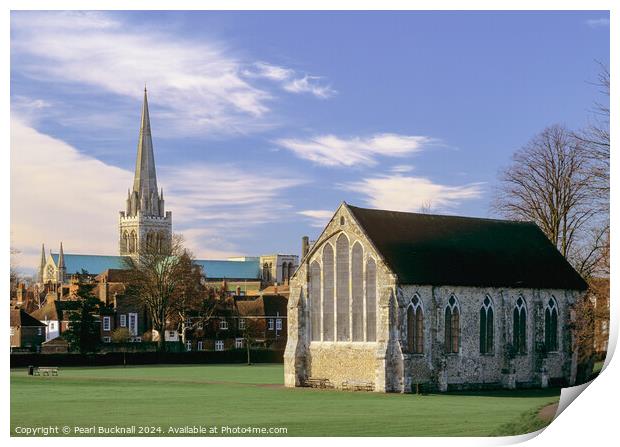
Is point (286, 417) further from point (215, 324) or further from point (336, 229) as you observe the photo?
point (215, 324)

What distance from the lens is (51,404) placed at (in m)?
43.6

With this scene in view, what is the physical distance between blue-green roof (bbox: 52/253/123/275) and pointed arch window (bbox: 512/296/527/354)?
382 ft

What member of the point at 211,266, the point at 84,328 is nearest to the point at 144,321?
the point at 84,328

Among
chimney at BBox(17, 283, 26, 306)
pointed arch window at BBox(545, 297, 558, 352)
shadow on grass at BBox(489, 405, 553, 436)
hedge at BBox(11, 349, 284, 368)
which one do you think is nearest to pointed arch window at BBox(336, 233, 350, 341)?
pointed arch window at BBox(545, 297, 558, 352)

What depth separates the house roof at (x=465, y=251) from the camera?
173 feet

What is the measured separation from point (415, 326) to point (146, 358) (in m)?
39.5

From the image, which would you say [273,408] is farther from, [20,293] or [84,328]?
[20,293]

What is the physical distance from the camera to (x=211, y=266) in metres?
172

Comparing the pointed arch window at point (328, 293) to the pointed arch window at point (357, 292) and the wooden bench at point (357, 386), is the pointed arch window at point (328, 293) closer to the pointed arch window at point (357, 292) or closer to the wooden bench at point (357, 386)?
the pointed arch window at point (357, 292)

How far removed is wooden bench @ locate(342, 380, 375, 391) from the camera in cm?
5119

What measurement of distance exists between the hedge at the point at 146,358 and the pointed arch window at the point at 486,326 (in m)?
35.8

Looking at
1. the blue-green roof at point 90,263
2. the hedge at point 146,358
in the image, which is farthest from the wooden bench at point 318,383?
the blue-green roof at point 90,263
